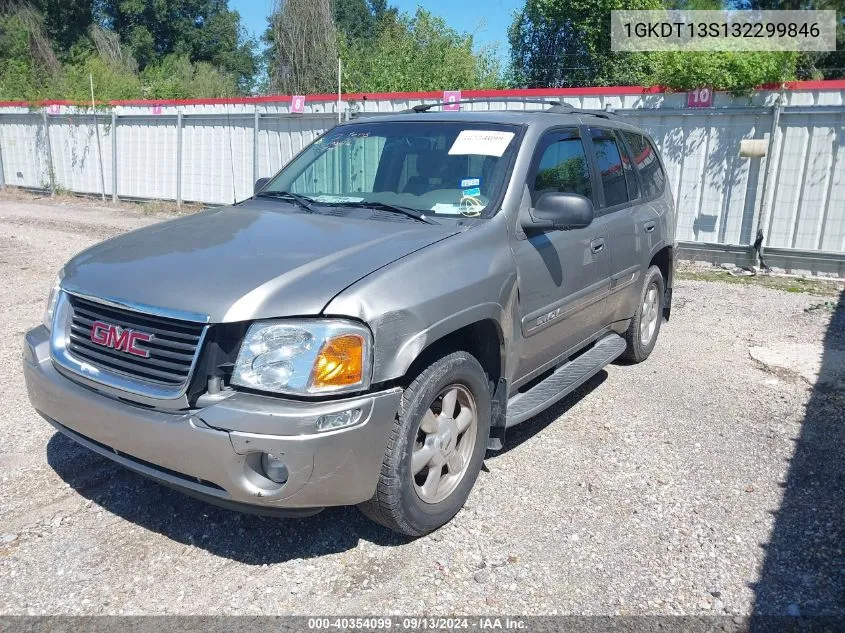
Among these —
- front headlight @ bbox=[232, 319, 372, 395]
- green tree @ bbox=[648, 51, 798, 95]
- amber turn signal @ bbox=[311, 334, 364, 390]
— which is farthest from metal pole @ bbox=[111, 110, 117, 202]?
amber turn signal @ bbox=[311, 334, 364, 390]

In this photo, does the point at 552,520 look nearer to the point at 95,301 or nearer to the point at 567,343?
the point at 567,343

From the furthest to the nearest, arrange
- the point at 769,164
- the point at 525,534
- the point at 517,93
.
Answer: the point at 517,93
the point at 769,164
the point at 525,534

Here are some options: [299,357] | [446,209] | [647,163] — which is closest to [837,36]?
[647,163]

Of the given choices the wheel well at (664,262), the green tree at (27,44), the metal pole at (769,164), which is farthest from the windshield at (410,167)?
the green tree at (27,44)

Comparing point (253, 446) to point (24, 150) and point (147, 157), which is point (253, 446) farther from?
point (24, 150)

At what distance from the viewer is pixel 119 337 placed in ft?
9.71

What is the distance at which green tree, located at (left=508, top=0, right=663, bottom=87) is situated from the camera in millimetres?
24609

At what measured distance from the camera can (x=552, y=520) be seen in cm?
353

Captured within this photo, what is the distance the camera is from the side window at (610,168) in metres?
4.86

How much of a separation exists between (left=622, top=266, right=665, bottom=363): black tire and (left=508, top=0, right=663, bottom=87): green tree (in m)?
18.6

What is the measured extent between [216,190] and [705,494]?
1330 cm

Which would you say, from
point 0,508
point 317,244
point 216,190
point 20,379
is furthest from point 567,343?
point 216,190

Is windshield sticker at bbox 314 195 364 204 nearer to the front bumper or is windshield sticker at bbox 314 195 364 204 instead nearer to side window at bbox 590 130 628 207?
the front bumper

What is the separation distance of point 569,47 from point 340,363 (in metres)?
27.3
